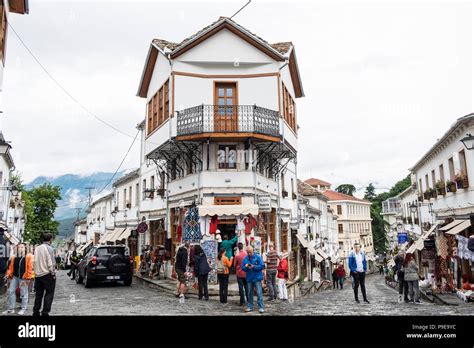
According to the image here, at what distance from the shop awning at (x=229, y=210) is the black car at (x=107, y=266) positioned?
4873mm

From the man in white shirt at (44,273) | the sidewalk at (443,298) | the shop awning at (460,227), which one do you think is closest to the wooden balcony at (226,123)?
the shop awning at (460,227)

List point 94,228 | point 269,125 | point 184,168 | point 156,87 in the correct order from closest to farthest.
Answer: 1. point 269,125
2. point 184,168
3. point 156,87
4. point 94,228

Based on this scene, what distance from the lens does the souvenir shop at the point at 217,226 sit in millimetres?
16156

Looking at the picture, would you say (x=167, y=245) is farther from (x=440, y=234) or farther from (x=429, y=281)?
(x=440, y=234)

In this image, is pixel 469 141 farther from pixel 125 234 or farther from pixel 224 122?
pixel 125 234

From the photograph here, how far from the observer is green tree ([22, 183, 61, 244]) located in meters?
50.9

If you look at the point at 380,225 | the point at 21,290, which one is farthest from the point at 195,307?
the point at 380,225

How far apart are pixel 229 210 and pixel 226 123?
3.75 meters

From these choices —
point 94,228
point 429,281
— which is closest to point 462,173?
point 429,281

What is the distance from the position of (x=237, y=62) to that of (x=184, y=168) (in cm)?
560

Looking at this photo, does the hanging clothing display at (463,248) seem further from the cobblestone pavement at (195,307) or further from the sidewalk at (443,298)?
the cobblestone pavement at (195,307)

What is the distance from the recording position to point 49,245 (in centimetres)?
905
